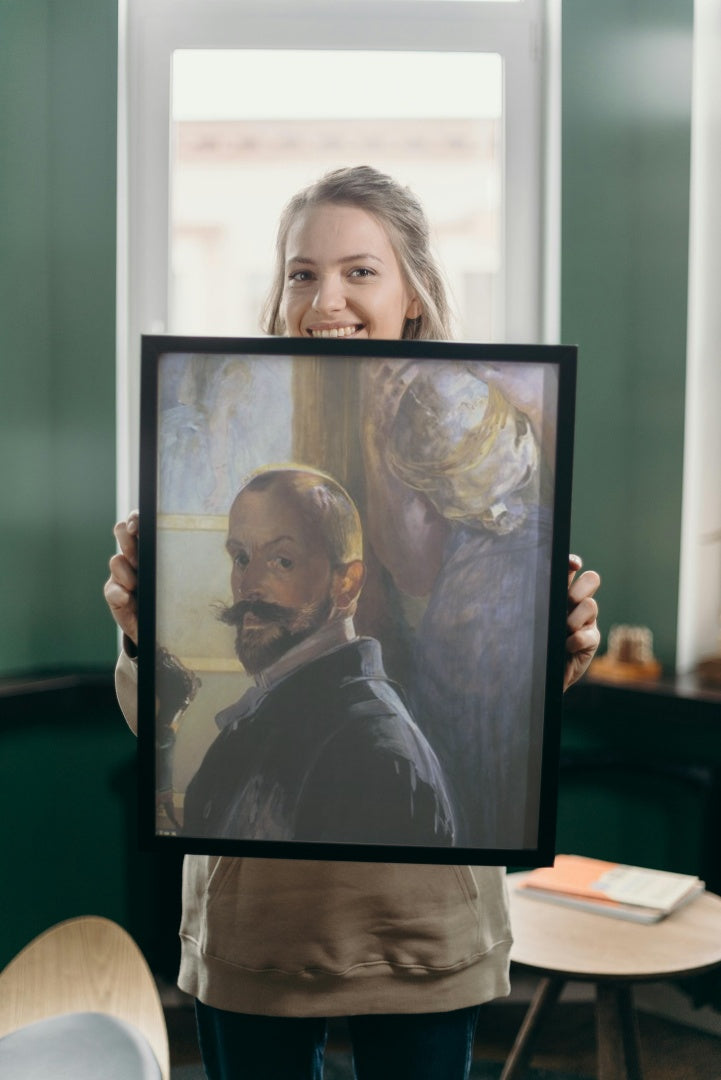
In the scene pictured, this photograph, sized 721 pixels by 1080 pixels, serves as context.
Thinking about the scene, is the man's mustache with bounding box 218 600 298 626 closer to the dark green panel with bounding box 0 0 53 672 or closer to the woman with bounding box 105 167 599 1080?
the woman with bounding box 105 167 599 1080

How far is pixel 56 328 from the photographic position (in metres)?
2.57

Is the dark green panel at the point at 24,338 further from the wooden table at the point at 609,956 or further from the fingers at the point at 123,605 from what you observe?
the fingers at the point at 123,605

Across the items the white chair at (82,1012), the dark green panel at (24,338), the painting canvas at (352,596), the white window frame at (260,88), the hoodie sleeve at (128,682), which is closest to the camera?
the white chair at (82,1012)

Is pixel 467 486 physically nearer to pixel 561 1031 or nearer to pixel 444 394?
pixel 444 394

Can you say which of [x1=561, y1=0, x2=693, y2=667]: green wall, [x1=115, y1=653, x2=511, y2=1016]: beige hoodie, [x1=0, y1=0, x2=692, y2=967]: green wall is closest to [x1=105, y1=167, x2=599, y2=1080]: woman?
[x1=115, y1=653, x2=511, y2=1016]: beige hoodie

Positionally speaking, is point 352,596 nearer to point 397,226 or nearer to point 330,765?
point 330,765

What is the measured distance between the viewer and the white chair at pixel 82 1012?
0.76 m

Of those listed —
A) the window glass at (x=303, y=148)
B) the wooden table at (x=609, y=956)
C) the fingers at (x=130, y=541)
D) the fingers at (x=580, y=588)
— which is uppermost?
the window glass at (x=303, y=148)

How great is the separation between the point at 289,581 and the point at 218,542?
75mm

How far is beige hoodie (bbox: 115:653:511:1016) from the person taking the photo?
1.05m

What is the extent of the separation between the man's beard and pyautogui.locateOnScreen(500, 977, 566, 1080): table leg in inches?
45.6

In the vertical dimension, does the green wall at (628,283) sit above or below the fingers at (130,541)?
above

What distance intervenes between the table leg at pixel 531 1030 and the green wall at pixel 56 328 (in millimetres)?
1296

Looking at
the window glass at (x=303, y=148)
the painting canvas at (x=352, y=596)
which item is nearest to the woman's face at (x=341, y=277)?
the painting canvas at (x=352, y=596)
